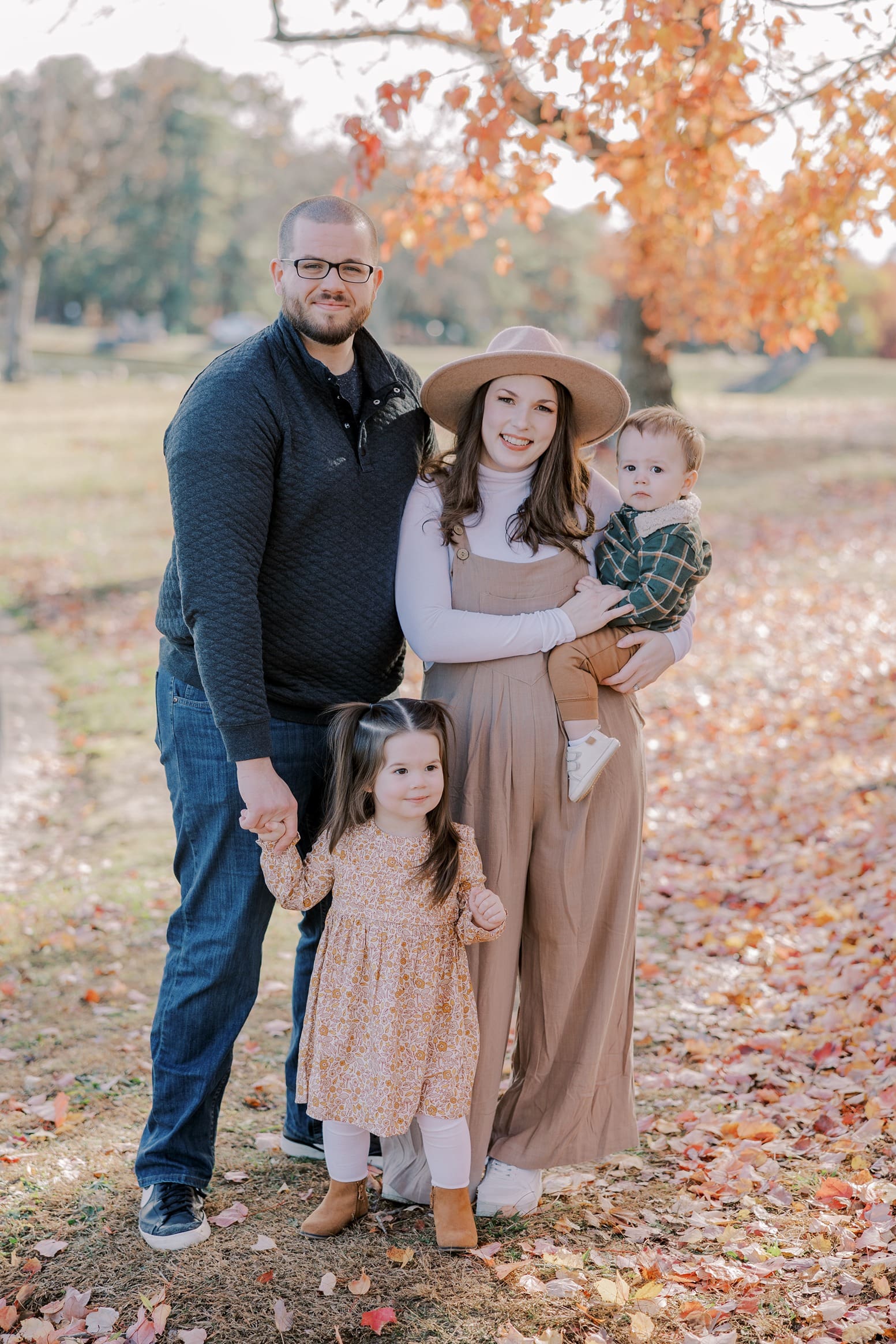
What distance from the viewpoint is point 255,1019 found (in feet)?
16.4

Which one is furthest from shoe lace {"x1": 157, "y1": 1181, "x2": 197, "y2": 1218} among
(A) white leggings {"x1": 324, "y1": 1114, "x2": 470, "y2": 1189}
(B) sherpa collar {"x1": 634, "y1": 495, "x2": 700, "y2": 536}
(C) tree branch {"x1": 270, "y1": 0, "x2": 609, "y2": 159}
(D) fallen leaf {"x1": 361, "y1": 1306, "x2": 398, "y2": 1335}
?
(C) tree branch {"x1": 270, "y1": 0, "x2": 609, "y2": 159}

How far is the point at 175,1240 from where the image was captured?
328 cm

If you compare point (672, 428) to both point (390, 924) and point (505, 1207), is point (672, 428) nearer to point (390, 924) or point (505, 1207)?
point (390, 924)

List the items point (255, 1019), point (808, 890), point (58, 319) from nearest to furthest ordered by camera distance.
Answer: point (255, 1019)
point (808, 890)
point (58, 319)

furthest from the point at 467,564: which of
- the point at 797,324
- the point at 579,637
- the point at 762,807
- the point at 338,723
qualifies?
the point at 797,324

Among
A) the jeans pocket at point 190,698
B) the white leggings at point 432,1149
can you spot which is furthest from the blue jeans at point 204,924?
the white leggings at point 432,1149

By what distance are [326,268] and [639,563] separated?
3.76 feet

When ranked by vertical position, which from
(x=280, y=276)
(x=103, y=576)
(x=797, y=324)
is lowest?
(x=103, y=576)


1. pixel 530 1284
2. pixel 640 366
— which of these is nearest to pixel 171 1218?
pixel 530 1284

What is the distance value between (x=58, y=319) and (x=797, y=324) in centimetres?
5359

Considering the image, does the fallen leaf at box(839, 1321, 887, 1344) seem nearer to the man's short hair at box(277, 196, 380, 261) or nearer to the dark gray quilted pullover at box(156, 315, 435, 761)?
the dark gray quilted pullover at box(156, 315, 435, 761)

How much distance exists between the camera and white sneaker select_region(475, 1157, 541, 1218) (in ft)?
11.6

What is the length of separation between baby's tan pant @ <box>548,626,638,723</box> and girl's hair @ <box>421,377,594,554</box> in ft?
0.93

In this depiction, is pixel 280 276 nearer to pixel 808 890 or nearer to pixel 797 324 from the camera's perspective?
pixel 808 890
